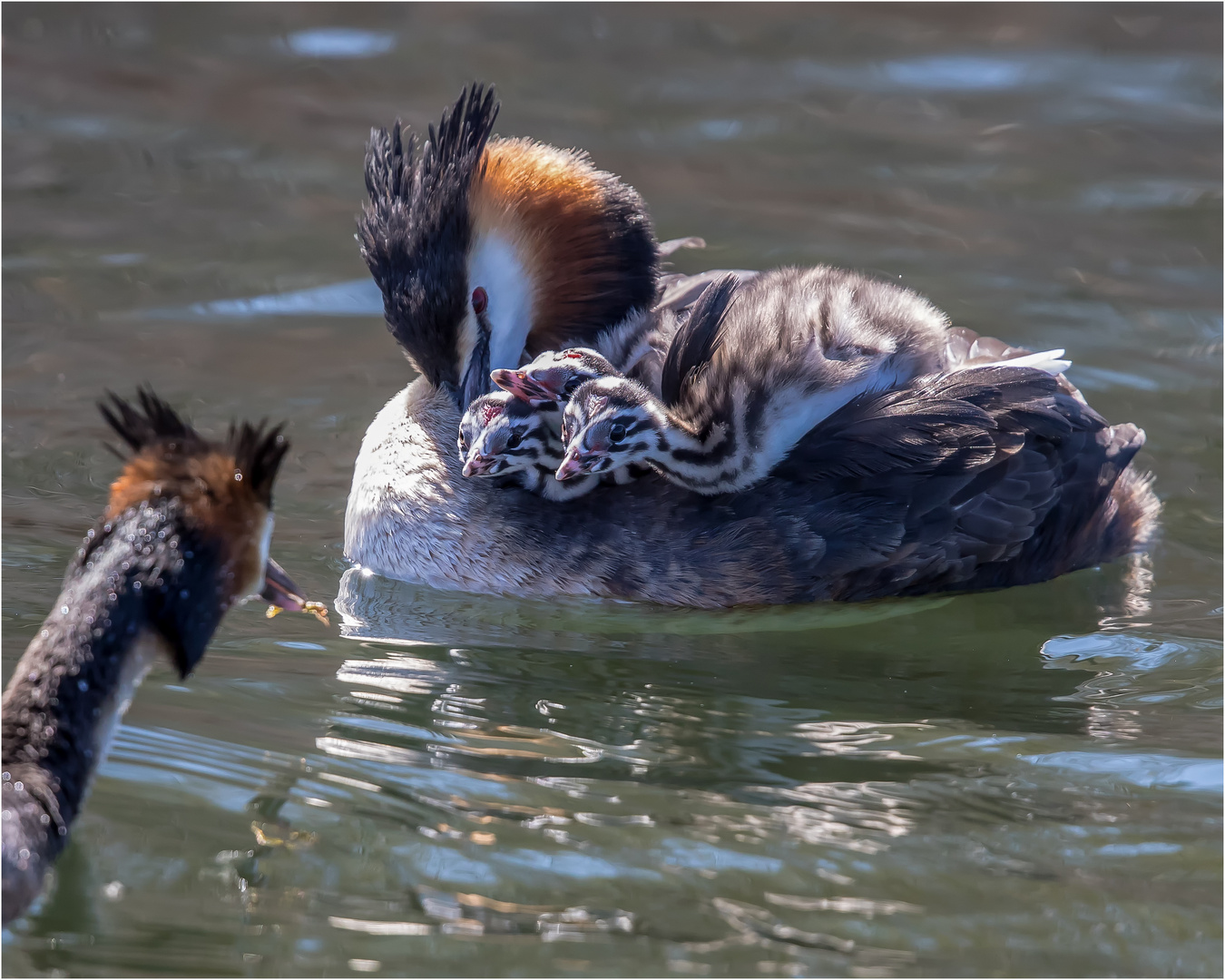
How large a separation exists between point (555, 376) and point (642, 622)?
88 cm

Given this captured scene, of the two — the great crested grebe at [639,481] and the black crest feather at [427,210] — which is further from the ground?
the black crest feather at [427,210]

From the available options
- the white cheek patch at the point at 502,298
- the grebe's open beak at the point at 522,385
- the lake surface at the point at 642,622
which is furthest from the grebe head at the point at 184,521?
the white cheek patch at the point at 502,298

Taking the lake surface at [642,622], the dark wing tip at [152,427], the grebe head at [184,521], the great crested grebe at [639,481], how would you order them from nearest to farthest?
the lake surface at [642,622], the grebe head at [184,521], the dark wing tip at [152,427], the great crested grebe at [639,481]

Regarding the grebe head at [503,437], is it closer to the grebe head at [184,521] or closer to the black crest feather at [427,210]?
the black crest feather at [427,210]

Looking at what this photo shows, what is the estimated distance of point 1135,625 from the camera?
5617mm

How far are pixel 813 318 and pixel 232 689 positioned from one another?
2186 millimetres

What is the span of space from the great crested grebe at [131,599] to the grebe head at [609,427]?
1.34 meters

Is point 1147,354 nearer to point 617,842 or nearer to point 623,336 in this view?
point 623,336

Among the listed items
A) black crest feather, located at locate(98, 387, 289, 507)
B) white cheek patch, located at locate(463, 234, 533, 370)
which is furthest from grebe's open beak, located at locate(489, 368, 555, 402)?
black crest feather, located at locate(98, 387, 289, 507)

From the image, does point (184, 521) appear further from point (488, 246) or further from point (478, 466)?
point (488, 246)

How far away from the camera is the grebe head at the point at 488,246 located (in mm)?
5707

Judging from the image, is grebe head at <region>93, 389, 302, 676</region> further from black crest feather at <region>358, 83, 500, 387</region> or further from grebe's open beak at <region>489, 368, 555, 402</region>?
black crest feather at <region>358, 83, 500, 387</region>

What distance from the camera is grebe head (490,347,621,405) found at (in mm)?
5457

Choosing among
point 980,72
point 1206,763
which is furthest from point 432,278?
point 980,72
